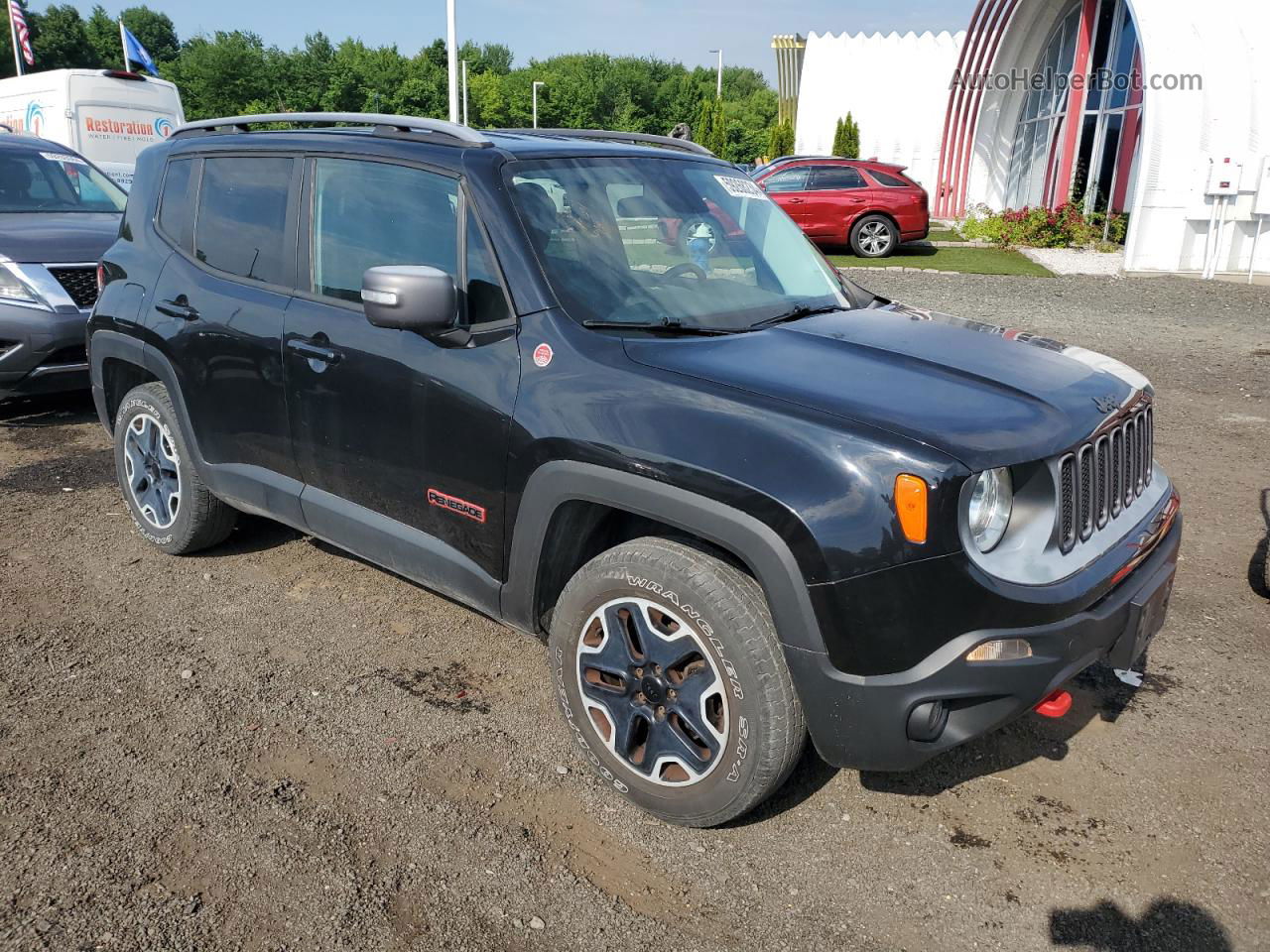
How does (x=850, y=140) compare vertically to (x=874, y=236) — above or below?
above

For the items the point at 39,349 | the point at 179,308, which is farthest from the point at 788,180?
the point at 179,308

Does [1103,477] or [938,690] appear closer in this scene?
[938,690]

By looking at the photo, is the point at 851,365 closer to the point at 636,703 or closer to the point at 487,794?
the point at 636,703

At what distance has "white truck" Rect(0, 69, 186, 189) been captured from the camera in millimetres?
14477

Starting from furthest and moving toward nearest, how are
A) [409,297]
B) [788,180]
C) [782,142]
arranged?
[782,142] → [788,180] → [409,297]

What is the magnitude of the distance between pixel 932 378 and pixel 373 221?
6.55 feet


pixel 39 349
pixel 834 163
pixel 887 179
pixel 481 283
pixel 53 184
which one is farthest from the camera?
pixel 834 163

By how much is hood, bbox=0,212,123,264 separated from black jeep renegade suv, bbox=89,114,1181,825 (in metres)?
3.16

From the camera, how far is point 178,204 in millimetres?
4445

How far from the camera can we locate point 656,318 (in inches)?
125

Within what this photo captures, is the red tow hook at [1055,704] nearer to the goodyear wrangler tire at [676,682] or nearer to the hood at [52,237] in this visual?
the goodyear wrangler tire at [676,682]

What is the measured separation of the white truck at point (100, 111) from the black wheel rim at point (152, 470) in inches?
443

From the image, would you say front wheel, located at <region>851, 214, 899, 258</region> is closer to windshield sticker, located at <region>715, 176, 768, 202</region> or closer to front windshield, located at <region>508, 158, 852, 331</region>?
windshield sticker, located at <region>715, 176, 768, 202</region>

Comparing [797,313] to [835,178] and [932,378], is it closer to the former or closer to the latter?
[932,378]
